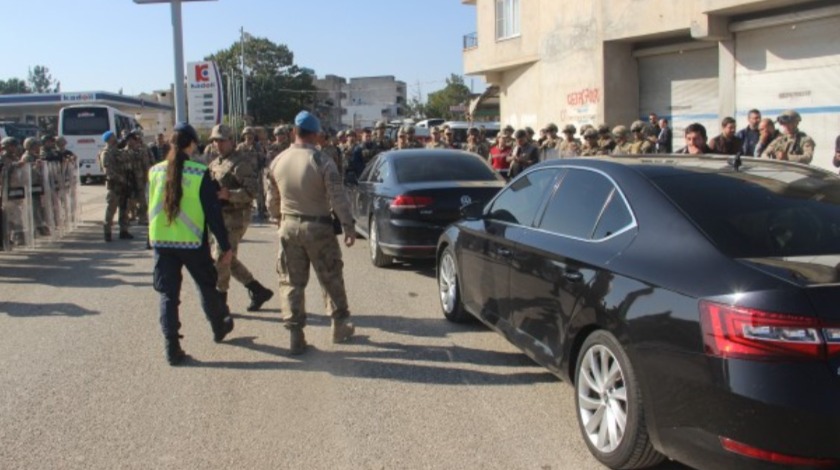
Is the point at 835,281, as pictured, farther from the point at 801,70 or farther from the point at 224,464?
the point at 801,70

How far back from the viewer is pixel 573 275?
418cm

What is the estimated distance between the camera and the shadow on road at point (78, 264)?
948 centimetres

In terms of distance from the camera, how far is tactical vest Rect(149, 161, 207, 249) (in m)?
5.79

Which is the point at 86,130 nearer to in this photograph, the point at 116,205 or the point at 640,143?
the point at 116,205

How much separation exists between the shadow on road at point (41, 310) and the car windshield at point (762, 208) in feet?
19.9

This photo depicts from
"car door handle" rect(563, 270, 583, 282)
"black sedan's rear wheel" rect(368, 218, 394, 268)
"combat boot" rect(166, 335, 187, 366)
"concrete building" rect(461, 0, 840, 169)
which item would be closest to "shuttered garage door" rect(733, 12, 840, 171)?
"concrete building" rect(461, 0, 840, 169)

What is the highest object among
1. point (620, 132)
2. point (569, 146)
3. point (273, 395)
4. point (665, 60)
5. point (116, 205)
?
point (665, 60)

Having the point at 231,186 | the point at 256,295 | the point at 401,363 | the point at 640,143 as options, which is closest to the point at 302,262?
the point at 401,363

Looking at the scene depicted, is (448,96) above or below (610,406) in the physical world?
above

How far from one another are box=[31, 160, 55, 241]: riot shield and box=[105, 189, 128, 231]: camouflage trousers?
3.00ft

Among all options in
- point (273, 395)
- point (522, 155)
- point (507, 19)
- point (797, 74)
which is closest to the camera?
point (273, 395)

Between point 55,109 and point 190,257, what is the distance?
51.8 metres

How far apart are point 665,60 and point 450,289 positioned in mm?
16493

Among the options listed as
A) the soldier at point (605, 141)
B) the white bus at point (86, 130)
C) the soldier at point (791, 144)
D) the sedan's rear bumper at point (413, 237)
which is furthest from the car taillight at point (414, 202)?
the white bus at point (86, 130)
